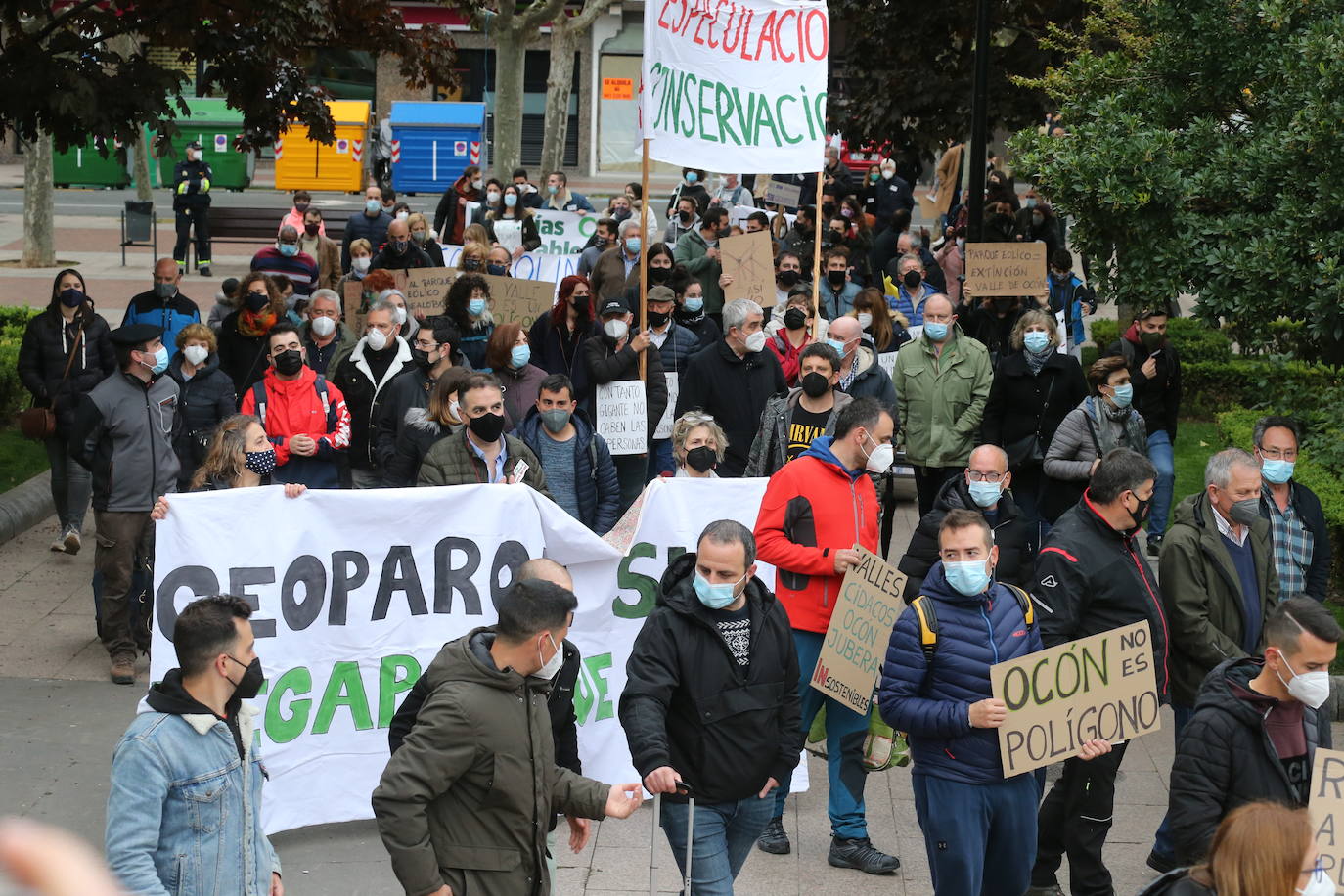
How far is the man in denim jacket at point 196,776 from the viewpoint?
13.1 feet

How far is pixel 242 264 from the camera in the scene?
25500 mm

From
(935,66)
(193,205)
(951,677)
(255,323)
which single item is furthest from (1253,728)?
(193,205)

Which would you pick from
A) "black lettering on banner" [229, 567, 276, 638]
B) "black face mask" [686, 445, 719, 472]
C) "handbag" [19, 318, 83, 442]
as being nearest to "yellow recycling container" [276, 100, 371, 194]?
"handbag" [19, 318, 83, 442]

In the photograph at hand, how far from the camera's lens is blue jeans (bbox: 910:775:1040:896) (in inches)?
210

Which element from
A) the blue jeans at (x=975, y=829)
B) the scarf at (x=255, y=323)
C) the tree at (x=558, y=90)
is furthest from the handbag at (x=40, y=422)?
the tree at (x=558, y=90)

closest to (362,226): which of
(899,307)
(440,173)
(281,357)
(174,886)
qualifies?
(899,307)

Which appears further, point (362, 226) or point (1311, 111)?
point (362, 226)

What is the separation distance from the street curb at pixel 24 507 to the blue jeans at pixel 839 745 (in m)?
6.65

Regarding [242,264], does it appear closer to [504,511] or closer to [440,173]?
[440,173]

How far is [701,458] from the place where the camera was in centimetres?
730

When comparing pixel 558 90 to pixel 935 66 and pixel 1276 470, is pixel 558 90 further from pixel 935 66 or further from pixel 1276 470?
pixel 1276 470

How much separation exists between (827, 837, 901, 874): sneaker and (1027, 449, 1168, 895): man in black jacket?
2.34ft

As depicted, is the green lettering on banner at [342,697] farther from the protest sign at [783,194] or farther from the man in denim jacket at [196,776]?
the protest sign at [783,194]

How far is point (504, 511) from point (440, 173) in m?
31.2
